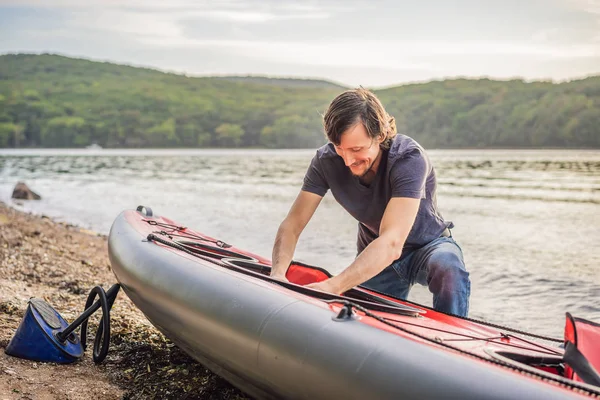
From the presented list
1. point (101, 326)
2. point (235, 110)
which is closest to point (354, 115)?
point (101, 326)

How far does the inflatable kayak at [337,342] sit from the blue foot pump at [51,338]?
1.18 feet

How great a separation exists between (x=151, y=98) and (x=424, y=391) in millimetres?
106558

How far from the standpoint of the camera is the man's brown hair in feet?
11.7

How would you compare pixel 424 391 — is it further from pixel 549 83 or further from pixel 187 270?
pixel 549 83

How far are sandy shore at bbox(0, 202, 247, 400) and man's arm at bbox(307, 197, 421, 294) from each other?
96 centimetres

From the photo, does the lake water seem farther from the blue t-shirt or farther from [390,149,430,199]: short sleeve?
[390,149,430,199]: short sleeve

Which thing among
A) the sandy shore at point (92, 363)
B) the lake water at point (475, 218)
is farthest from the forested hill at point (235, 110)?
the sandy shore at point (92, 363)

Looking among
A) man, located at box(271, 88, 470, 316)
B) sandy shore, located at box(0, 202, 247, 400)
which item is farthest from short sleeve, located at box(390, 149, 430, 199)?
sandy shore, located at box(0, 202, 247, 400)

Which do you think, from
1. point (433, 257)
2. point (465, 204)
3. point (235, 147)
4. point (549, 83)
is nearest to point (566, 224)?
point (465, 204)

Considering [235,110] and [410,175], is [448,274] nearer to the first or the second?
[410,175]

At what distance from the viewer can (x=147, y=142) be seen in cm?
8594

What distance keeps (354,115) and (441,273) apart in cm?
106

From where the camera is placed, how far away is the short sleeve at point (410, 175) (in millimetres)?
3559

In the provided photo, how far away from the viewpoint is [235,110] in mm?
94812
